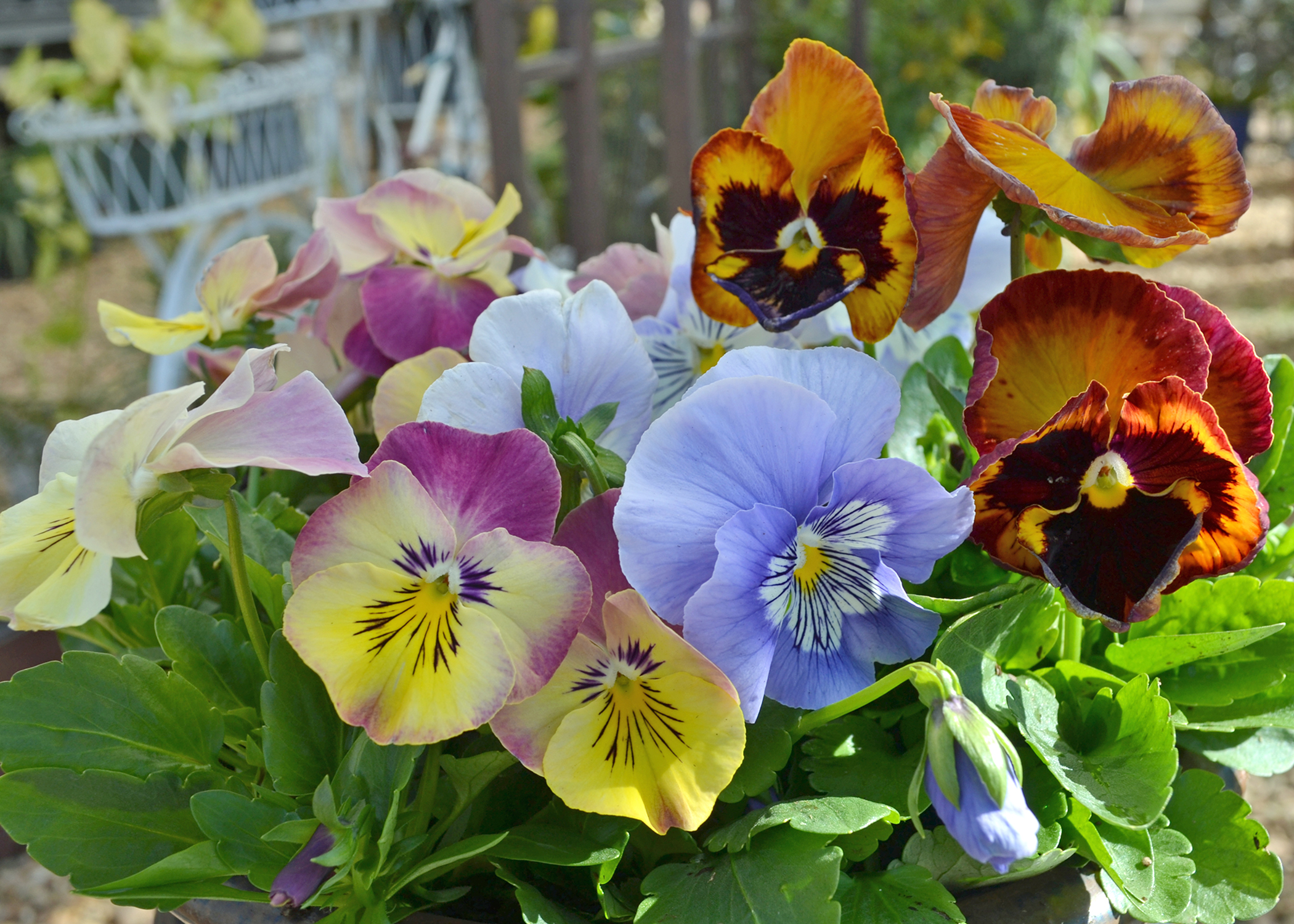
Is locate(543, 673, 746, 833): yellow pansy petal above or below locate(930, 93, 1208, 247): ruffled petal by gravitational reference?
below

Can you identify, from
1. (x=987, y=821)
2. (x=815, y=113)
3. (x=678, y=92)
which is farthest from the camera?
(x=678, y=92)

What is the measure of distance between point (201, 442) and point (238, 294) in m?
0.17

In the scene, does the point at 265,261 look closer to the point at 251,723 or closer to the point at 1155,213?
the point at 251,723

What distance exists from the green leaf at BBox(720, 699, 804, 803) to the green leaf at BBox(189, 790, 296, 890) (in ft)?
0.44

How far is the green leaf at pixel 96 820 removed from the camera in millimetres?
343

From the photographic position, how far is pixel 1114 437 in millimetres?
321

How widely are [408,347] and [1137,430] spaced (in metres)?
0.27

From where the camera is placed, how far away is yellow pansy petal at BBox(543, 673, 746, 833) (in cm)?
31

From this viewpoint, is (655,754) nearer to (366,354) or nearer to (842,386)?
(842,386)

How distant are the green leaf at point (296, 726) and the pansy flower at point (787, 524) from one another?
12cm

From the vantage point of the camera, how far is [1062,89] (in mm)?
4336

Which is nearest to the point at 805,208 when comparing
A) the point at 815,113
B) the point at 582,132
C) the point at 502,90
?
the point at 815,113

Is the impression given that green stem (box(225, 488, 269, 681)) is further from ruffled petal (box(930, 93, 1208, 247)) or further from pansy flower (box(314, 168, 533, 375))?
ruffled petal (box(930, 93, 1208, 247))

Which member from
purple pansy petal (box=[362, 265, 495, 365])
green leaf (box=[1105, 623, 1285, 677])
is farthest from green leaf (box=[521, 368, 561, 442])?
green leaf (box=[1105, 623, 1285, 677])
